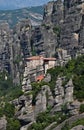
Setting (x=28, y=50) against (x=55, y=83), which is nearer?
(x=55, y=83)

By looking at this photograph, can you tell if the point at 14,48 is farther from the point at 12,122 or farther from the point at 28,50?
the point at 12,122

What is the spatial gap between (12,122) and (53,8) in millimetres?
46681

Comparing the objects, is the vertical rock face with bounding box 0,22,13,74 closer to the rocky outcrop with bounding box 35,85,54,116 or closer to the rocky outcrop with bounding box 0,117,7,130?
the rocky outcrop with bounding box 0,117,7,130

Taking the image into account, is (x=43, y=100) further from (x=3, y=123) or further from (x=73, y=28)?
(x=73, y=28)

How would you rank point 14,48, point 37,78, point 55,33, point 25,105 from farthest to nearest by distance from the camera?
1. point 14,48
2. point 55,33
3. point 37,78
4. point 25,105

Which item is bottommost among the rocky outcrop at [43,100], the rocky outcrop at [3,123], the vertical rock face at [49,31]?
the rocky outcrop at [3,123]

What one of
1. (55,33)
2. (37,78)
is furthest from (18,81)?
(37,78)

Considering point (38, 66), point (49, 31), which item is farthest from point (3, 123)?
point (49, 31)

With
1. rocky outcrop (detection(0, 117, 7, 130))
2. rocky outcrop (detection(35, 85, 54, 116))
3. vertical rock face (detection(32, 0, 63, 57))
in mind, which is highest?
vertical rock face (detection(32, 0, 63, 57))

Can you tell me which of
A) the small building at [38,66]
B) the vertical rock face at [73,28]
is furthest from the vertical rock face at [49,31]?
the small building at [38,66]

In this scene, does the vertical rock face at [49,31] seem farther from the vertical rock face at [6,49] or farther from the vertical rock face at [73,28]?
the vertical rock face at [6,49]

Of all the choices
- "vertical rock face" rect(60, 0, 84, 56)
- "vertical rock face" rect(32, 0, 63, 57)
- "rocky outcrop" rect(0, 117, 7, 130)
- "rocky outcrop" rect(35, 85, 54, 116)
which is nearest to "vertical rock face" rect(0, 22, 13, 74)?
"vertical rock face" rect(32, 0, 63, 57)

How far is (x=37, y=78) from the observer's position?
3366 inches

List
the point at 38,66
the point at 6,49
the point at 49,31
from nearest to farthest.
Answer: the point at 38,66 < the point at 49,31 < the point at 6,49
